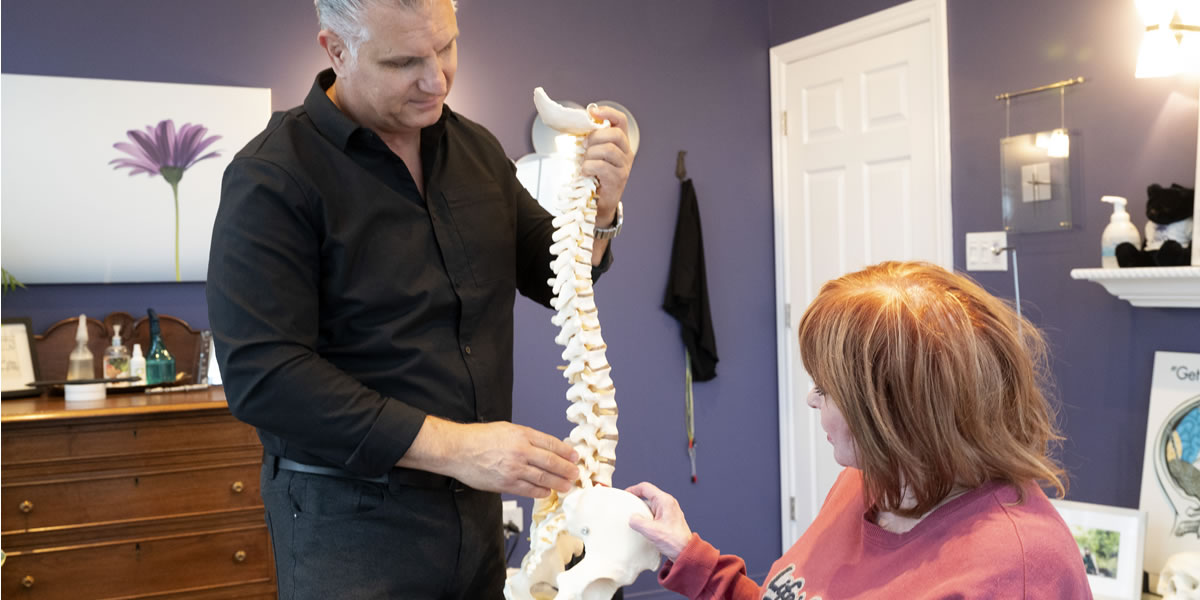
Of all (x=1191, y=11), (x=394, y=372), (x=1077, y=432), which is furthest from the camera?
(x=1077, y=432)

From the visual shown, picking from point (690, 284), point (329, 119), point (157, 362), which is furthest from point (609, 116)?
point (690, 284)

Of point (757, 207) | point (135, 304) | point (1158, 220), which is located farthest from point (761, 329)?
point (135, 304)

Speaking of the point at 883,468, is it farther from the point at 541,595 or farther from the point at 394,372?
the point at 394,372

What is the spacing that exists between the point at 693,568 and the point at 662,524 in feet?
0.30

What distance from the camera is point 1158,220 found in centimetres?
283

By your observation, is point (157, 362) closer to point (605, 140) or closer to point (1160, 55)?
point (605, 140)

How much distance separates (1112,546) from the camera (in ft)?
9.41

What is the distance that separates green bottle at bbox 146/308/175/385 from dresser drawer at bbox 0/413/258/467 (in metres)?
0.35

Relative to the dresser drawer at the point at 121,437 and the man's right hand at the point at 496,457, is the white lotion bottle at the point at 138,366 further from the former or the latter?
the man's right hand at the point at 496,457

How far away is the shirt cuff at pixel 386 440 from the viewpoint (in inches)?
51.1

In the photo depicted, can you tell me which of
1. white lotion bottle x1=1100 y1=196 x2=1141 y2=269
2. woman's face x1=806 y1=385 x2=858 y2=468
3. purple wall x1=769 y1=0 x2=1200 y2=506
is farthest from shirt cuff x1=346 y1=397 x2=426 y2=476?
purple wall x1=769 y1=0 x2=1200 y2=506

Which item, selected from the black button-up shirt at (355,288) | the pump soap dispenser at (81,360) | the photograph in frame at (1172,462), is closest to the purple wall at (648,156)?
the pump soap dispenser at (81,360)

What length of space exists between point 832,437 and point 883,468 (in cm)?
10

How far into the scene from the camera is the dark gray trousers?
1397 mm
